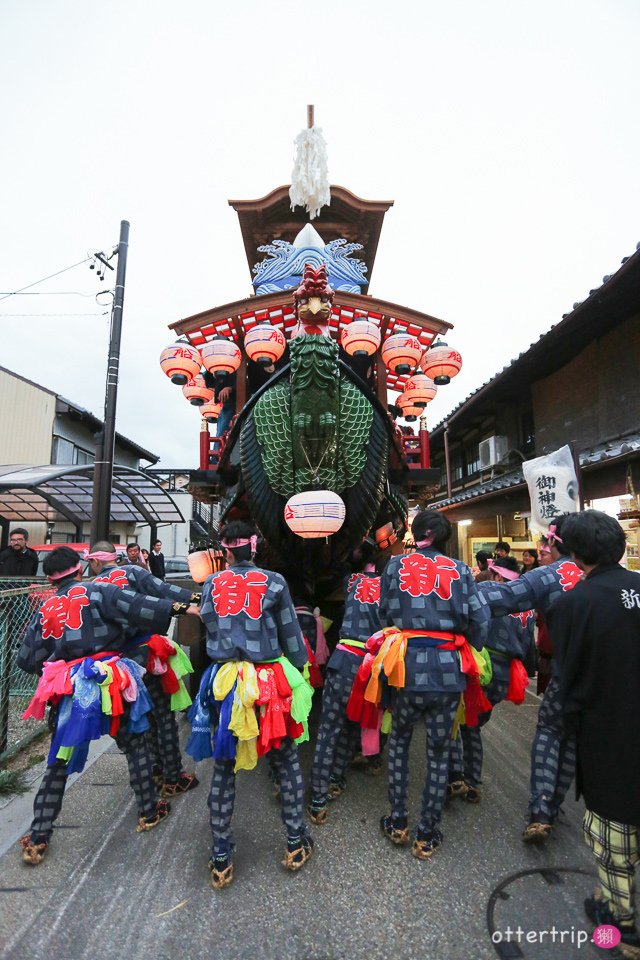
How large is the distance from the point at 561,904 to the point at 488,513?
24.3 feet

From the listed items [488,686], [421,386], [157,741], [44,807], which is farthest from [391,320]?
[44,807]

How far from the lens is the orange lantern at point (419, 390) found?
606 cm

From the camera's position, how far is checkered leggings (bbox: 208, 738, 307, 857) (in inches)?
93.4

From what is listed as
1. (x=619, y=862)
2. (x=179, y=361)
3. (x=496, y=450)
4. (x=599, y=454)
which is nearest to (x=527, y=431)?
(x=496, y=450)

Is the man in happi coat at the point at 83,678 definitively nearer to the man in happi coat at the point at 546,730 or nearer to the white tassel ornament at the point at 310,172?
the man in happi coat at the point at 546,730

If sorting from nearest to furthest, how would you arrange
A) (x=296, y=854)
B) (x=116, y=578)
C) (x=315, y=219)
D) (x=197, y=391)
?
(x=296, y=854) < (x=116, y=578) < (x=197, y=391) < (x=315, y=219)

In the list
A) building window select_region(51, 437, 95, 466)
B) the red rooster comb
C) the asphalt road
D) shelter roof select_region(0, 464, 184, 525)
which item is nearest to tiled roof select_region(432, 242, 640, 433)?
the red rooster comb

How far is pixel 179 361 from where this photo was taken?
210 inches

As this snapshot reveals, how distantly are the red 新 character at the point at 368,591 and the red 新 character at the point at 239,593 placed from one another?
0.98m

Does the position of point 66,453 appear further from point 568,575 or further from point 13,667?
point 568,575

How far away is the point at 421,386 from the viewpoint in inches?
240

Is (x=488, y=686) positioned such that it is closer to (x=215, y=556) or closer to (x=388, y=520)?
(x=388, y=520)

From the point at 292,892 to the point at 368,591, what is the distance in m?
1.73

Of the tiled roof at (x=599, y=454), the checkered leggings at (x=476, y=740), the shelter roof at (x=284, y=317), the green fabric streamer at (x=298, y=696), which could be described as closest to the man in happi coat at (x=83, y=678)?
the green fabric streamer at (x=298, y=696)
